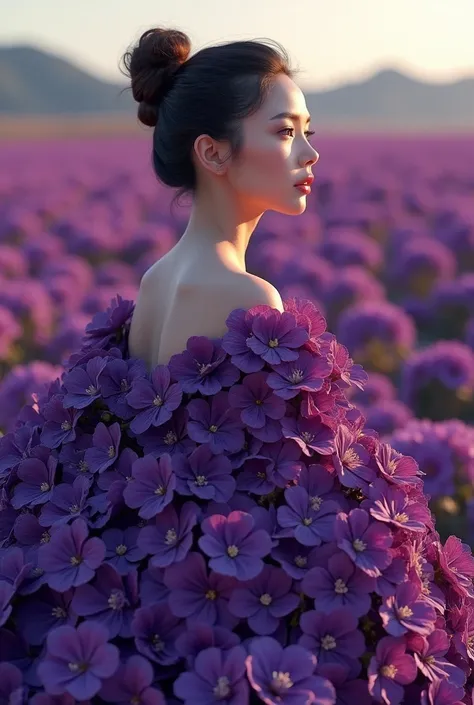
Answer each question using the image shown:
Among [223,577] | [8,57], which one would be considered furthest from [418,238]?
[8,57]

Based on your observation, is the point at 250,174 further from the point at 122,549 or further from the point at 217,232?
the point at 122,549

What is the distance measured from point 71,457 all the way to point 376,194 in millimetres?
11950

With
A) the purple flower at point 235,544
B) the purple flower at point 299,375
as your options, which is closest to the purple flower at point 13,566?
the purple flower at point 235,544

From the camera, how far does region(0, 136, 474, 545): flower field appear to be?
4289 mm

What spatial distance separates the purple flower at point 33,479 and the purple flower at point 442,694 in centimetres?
85

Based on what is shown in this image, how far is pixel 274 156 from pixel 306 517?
80 centimetres

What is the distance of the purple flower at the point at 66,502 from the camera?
6.45 feet

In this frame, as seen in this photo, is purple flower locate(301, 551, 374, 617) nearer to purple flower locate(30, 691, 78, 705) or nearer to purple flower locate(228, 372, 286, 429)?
purple flower locate(228, 372, 286, 429)

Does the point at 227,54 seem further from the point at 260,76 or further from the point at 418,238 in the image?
the point at 418,238

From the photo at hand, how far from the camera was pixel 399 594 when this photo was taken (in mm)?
1829

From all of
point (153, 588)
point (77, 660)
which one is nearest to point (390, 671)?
point (153, 588)

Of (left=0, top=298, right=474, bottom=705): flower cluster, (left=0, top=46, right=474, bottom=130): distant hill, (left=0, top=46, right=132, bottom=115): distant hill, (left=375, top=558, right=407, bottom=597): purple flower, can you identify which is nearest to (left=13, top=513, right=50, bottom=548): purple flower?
(left=0, top=298, right=474, bottom=705): flower cluster

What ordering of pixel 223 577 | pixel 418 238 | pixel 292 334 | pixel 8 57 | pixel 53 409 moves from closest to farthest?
1. pixel 223 577
2. pixel 292 334
3. pixel 53 409
4. pixel 418 238
5. pixel 8 57

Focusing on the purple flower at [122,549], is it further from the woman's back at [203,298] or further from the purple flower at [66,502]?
the woman's back at [203,298]
